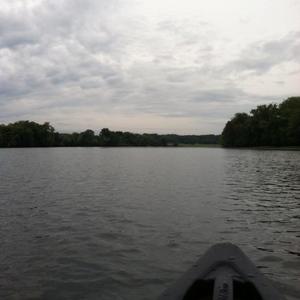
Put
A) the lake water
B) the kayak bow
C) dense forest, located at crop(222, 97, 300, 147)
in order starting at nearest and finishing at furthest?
the kayak bow, the lake water, dense forest, located at crop(222, 97, 300, 147)

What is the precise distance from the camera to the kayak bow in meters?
6.59

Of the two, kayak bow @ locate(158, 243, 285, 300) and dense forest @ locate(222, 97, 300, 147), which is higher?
dense forest @ locate(222, 97, 300, 147)

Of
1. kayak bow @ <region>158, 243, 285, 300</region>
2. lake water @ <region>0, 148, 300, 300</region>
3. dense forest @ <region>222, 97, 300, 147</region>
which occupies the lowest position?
lake water @ <region>0, 148, 300, 300</region>

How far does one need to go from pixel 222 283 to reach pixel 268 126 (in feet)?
476

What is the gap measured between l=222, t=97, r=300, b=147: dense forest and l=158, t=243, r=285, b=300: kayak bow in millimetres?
125993

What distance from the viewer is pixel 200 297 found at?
6.89m

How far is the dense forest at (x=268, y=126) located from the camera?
5197 inches

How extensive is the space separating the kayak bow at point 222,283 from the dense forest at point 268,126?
12599cm

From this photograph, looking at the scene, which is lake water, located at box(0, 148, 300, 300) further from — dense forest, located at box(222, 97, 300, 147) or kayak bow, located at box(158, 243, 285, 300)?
dense forest, located at box(222, 97, 300, 147)

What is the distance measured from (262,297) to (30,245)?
934 cm

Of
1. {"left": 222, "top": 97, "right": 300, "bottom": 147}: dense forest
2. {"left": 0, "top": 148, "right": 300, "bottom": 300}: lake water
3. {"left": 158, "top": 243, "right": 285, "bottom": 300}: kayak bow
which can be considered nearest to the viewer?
{"left": 158, "top": 243, "right": 285, "bottom": 300}: kayak bow

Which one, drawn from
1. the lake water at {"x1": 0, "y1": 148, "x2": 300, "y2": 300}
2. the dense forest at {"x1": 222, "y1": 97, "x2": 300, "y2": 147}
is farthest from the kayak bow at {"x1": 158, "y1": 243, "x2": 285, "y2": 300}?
the dense forest at {"x1": 222, "y1": 97, "x2": 300, "y2": 147}

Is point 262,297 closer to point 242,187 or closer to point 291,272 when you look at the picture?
point 291,272

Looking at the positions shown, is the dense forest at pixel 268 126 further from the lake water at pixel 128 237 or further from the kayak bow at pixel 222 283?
the kayak bow at pixel 222 283
